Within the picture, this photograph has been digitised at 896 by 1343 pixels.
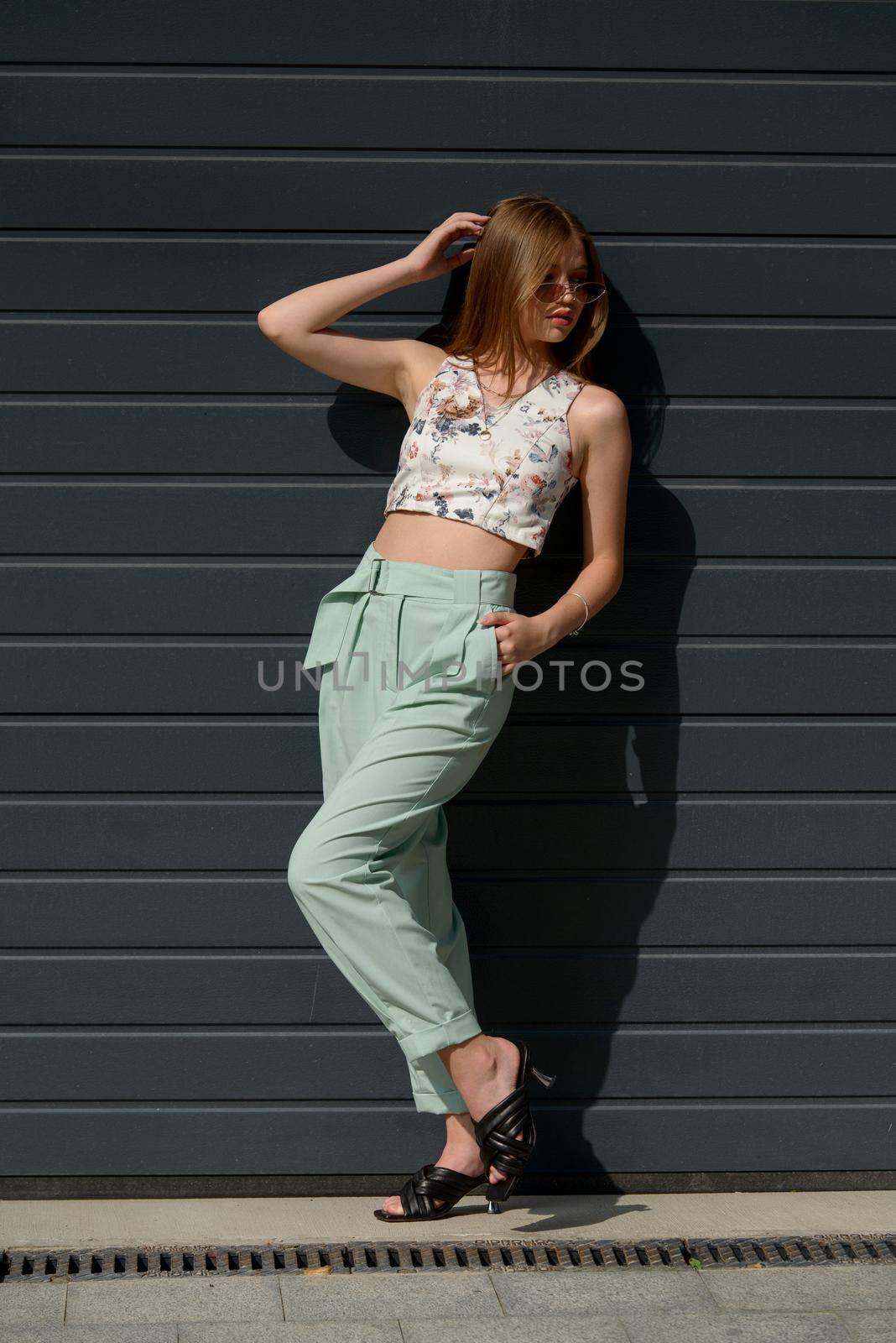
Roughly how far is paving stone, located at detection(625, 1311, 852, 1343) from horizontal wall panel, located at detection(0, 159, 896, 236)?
2256 mm

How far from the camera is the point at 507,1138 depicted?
8.94 feet

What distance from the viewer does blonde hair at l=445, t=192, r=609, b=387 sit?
2.83 meters

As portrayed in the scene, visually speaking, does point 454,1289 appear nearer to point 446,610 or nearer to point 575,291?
point 446,610

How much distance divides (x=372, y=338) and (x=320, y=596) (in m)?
0.60

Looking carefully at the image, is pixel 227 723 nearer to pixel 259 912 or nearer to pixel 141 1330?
pixel 259 912

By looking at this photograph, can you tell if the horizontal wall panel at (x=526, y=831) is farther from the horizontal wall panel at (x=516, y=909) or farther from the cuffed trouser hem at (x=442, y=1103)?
the cuffed trouser hem at (x=442, y=1103)

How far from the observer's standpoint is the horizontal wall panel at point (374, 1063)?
3102 mm

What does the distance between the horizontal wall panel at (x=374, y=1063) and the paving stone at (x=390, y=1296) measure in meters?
0.50

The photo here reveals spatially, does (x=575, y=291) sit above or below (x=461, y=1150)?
above

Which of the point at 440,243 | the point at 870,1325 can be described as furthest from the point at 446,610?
the point at 870,1325

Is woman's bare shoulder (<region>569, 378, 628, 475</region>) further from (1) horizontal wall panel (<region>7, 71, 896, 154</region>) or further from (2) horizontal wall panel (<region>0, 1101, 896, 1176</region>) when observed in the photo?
(2) horizontal wall panel (<region>0, 1101, 896, 1176</region>)

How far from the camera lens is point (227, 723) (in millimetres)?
3098

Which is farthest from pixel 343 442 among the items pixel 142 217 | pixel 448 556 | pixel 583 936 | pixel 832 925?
pixel 832 925

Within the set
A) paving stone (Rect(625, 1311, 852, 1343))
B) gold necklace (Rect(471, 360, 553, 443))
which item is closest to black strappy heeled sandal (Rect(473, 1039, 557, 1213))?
paving stone (Rect(625, 1311, 852, 1343))
